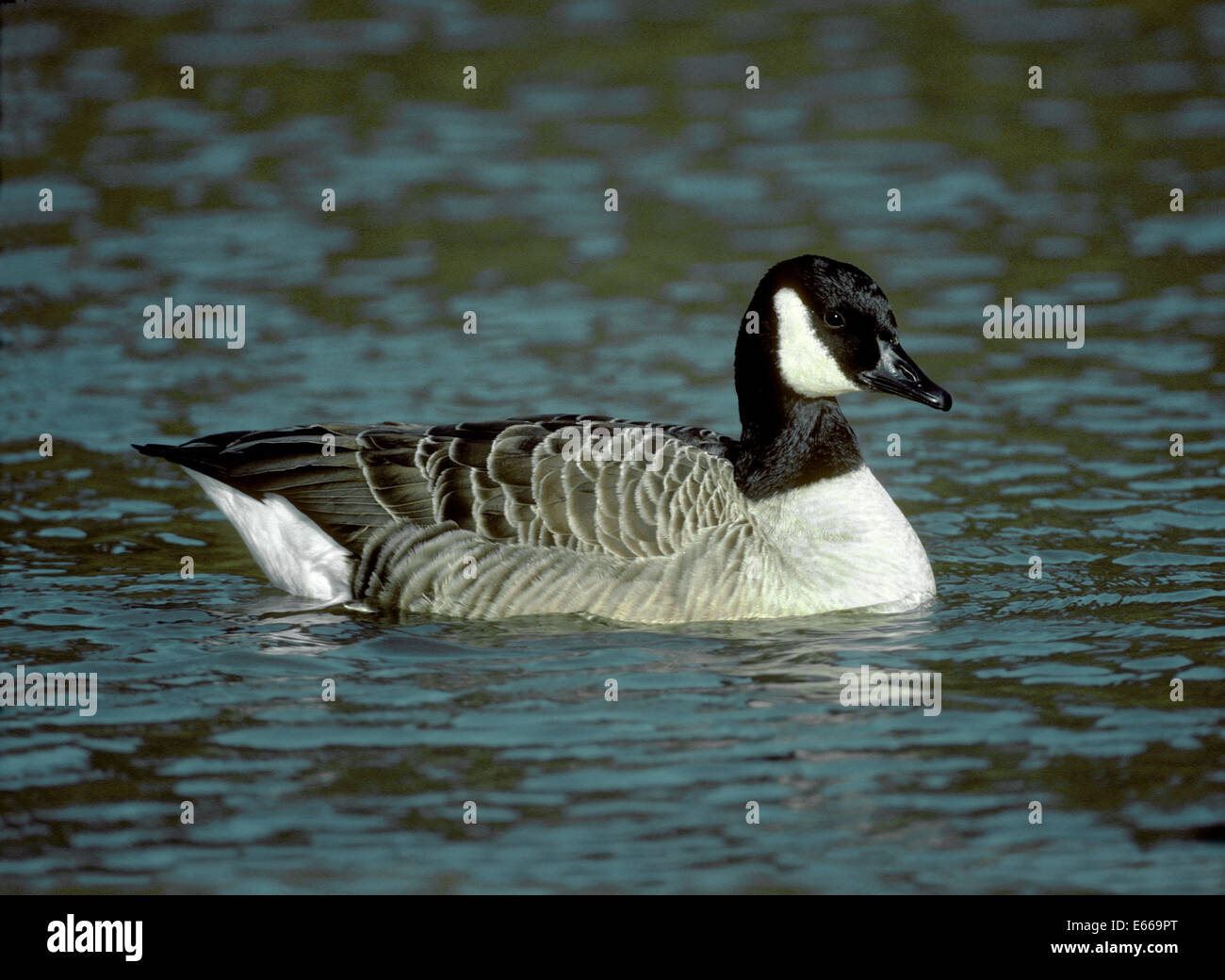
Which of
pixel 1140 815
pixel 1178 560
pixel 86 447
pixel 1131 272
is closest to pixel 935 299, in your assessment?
pixel 1131 272

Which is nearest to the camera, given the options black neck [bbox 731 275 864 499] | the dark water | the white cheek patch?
the dark water

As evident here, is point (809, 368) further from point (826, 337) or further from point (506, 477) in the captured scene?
point (506, 477)

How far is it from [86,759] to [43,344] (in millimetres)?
8282

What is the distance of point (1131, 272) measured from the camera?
56.4 feet

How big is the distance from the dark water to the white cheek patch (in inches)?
58.3

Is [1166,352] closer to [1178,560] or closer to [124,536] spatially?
[1178,560]

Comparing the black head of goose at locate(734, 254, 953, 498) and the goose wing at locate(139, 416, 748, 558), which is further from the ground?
the black head of goose at locate(734, 254, 953, 498)

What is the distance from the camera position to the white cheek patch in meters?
11.2

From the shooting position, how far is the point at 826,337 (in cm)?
1117

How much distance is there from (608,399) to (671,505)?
421 cm

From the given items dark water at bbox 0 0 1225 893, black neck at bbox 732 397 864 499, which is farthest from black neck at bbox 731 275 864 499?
dark water at bbox 0 0 1225 893

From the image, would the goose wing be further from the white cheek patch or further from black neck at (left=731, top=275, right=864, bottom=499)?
the white cheek patch

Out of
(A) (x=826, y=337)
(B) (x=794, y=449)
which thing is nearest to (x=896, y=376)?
(A) (x=826, y=337)

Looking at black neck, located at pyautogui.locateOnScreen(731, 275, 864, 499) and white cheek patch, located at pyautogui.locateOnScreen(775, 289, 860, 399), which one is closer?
white cheek patch, located at pyautogui.locateOnScreen(775, 289, 860, 399)
